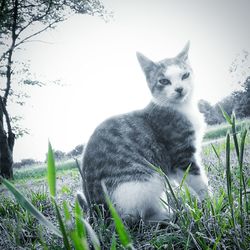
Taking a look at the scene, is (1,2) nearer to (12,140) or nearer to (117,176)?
(12,140)

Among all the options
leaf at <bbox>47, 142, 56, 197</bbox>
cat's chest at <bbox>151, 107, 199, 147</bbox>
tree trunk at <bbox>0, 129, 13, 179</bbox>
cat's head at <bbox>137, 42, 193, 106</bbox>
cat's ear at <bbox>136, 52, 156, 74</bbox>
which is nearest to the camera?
leaf at <bbox>47, 142, 56, 197</bbox>

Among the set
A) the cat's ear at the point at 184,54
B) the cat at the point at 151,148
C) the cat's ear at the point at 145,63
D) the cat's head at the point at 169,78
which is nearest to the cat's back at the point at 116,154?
the cat at the point at 151,148

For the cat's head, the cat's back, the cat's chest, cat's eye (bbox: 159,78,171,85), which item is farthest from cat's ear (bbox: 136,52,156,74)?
the cat's back

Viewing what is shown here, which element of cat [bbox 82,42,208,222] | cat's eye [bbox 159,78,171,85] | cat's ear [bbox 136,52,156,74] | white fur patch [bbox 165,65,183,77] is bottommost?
cat [bbox 82,42,208,222]

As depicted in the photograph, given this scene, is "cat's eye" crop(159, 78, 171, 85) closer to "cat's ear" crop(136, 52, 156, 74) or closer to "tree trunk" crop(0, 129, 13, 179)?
"cat's ear" crop(136, 52, 156, 74)

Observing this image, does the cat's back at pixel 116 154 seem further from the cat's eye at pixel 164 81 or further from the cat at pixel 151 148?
the cat's eye at pixel 164 81

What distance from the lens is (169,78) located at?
7.55 feet

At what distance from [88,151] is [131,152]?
297 mm

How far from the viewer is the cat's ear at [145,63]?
8.17 ft

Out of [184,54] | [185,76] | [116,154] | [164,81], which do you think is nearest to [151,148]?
[116,154]

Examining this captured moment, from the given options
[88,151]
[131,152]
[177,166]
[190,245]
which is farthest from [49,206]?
[190,245]

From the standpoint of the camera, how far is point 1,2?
7602 mm

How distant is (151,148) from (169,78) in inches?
28.9

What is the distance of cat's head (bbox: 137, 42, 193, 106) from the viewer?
2.27 metres
